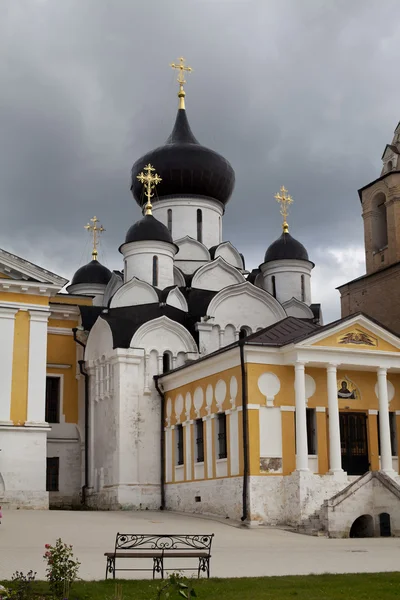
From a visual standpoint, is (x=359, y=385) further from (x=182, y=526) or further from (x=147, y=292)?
(x=147, y=292)

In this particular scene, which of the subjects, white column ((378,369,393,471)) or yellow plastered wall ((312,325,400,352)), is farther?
white column ((378,369,393,471))

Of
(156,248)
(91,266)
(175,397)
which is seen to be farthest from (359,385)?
(91,266)

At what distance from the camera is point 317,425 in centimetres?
2264

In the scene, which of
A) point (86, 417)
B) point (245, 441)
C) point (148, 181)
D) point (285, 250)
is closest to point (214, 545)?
point (245, 441)

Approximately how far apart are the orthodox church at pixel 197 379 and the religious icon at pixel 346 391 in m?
0.03

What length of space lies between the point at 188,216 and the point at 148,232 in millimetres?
3644

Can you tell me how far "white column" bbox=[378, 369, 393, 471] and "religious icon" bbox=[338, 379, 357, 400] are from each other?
0.82 metres

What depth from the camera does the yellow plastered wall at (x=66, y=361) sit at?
97.4 feet

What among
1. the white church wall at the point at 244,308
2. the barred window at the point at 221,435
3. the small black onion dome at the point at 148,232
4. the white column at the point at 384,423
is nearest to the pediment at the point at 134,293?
the small black onion dome at the point at 148,232

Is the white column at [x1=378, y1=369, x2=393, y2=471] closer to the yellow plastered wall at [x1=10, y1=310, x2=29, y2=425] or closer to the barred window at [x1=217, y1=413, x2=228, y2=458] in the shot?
the barred window at [x1=217, y1=413, x2=228, y2=458]

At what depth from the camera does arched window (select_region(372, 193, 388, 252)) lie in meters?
29.3

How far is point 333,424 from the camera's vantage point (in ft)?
72.1

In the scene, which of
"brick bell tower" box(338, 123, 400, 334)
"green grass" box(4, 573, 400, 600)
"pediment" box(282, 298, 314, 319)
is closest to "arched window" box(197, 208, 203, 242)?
"pediment" box(282, 298, 314, 319)

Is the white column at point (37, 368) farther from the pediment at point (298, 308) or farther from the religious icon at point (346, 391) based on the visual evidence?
the pediment at point (298, 308)
